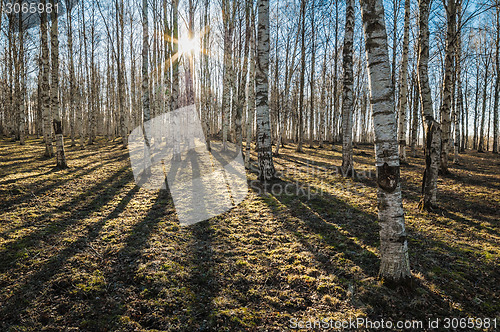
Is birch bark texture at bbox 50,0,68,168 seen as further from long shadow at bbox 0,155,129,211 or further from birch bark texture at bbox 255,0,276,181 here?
birch bark texture at bbox 255,0,276,181

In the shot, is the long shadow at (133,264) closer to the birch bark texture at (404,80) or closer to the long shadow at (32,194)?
the long shadow at (32,194)

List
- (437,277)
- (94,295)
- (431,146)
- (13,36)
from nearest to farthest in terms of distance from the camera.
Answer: (94,295), (437,277), (431,146), (13,36)

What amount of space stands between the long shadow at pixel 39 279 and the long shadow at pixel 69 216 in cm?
44

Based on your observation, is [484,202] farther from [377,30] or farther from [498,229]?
[377,30]

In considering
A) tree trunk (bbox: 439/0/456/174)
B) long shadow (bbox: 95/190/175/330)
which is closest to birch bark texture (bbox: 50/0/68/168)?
long shadow (bbox: 95/190/175/330)

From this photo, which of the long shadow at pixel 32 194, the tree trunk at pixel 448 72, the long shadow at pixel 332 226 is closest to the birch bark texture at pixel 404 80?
the tree trunk at pixel 448 72

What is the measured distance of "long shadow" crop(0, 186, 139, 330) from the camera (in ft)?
8.03

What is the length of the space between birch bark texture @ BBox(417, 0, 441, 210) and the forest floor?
1.44ft

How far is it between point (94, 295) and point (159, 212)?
3042 mm

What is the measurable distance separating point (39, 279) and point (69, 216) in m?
2.35

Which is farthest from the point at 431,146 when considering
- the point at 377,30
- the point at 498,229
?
the point at 377,30

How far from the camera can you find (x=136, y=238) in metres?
4.32

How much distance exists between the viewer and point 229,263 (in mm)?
3703

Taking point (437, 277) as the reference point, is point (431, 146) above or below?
above
